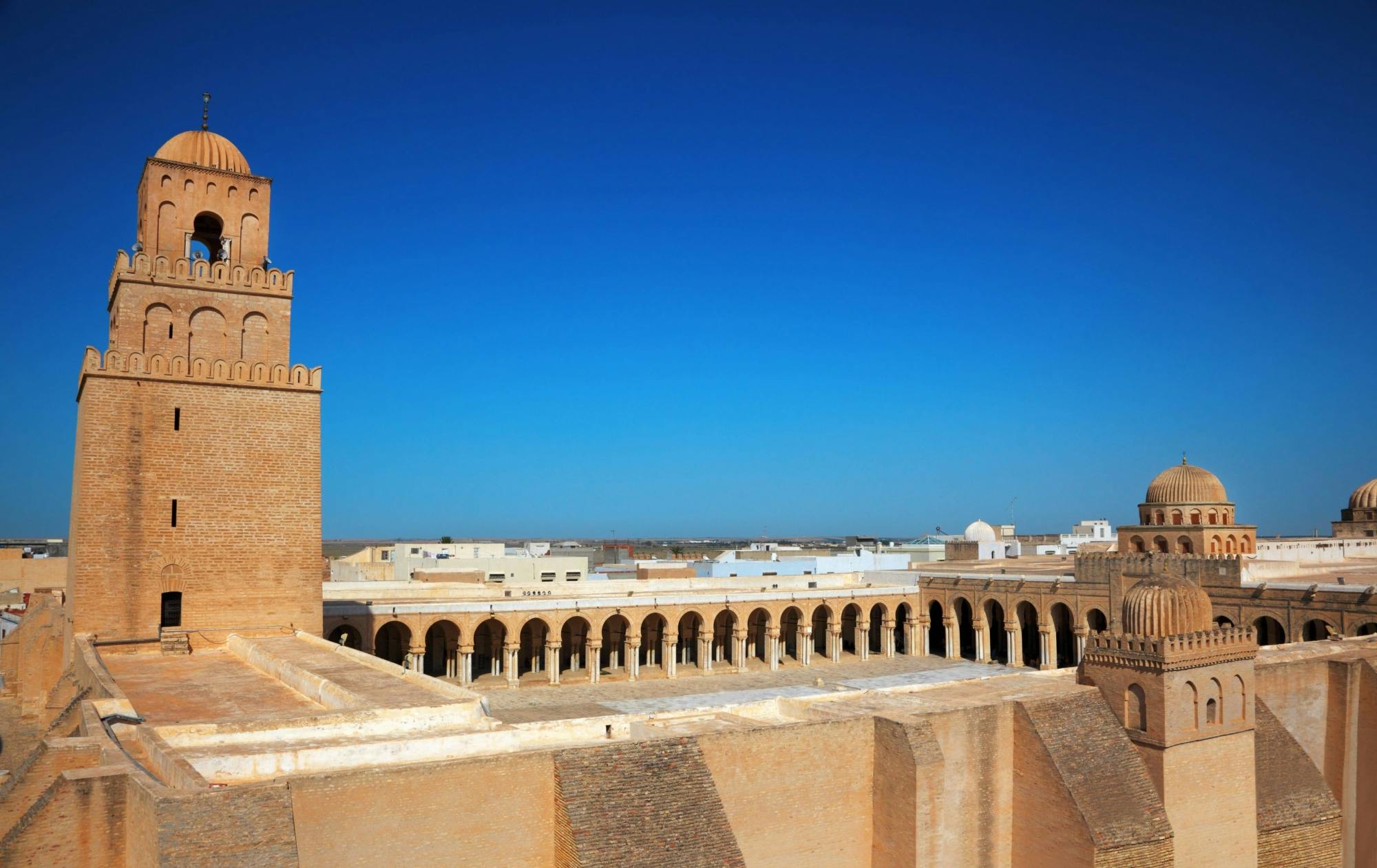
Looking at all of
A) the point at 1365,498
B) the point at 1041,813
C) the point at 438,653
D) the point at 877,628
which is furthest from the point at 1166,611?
the point at 1365,498

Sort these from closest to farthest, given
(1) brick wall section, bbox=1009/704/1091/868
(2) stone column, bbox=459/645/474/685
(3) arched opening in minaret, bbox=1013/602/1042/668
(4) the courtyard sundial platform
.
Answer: (4) the courtyard sundial platform, (1) brick wall section, bbox=1009/704/1091/868, (2) stone column, bbox=459/645/474/685, (3) arched opening in minaret, bbox=1013/602/1042/668

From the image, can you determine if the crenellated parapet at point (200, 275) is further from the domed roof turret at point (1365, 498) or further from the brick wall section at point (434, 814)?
the domed roof turret at point (1365, 498)

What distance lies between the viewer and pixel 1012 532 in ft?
257

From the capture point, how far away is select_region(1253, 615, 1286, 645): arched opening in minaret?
2909 centimetres

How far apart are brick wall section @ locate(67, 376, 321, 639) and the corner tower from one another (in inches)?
0.9

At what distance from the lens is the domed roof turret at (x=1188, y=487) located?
3616 cm

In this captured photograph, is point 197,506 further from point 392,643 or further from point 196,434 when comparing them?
point 392,643

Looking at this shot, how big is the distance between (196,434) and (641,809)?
12.2 m

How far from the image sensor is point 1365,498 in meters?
48.7

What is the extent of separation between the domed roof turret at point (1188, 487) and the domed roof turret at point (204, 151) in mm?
32056

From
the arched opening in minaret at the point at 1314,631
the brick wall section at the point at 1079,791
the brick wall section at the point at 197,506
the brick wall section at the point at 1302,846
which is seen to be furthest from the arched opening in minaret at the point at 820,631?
the brick wall section at the point at 1079,791

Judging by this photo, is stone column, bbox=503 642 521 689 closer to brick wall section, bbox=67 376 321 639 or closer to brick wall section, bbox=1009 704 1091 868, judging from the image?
brick wall section, bbox=67 376 321 639

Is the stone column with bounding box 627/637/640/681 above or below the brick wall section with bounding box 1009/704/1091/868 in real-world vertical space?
below

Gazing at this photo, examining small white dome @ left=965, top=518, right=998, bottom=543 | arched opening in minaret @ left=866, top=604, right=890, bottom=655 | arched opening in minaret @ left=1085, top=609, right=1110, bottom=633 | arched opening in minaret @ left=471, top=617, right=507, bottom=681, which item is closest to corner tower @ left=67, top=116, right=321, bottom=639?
arched opening in minaret @ left=471, top=617, right=507, bottom=681
